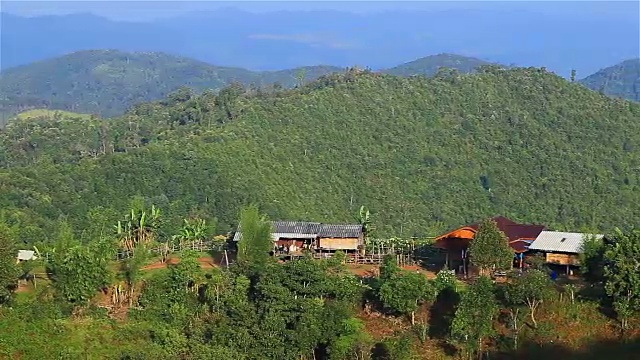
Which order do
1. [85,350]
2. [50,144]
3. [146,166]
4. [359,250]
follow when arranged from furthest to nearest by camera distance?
[50,144]
[146,166]
[359,250]
[85,350]

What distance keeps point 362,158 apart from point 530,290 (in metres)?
36.3

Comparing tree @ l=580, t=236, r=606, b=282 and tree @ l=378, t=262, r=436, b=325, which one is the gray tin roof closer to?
tree @ l=378, t=262, r=436, b=325

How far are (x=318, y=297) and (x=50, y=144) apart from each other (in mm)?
51952

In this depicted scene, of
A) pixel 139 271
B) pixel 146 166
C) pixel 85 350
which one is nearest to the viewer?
pixel 85 350

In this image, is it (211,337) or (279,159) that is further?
(279,159)

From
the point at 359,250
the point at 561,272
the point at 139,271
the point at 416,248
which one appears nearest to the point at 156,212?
the point at 139,271

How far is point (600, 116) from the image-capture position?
65438mm

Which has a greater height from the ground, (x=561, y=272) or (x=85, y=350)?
(x=561, y=272)

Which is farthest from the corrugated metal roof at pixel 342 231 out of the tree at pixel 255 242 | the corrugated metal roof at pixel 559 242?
A: the corrugated metal roof at pixel 559 242

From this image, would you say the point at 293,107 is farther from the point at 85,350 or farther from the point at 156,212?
the point at 85,350

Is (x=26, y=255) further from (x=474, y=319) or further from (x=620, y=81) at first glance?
(x=620, y=81)

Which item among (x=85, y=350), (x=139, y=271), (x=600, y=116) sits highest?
(x=600, y=116)

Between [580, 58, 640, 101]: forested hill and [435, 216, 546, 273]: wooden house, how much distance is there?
411 ft

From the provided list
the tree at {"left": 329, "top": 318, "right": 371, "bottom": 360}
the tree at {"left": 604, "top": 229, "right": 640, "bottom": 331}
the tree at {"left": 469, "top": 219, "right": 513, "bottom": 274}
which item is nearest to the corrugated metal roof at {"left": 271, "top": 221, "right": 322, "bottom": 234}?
the tree at {"left": 469, "top": 219, "right": 513, "bottom": 274}
